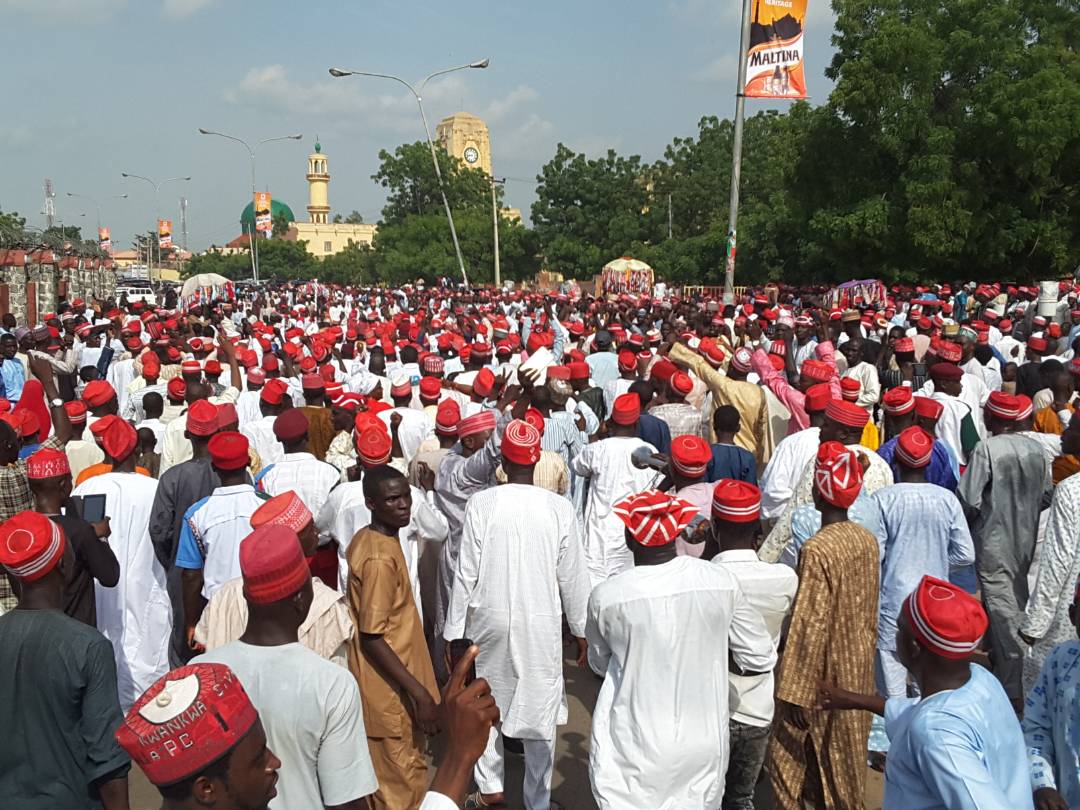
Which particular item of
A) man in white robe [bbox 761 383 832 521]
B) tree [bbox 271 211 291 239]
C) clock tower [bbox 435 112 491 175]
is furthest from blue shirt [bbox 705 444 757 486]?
clock tower [bbox 435 112 491 175]

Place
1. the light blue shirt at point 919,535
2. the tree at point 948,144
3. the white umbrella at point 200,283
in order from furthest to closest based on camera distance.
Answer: the white umbrella at point 200,283, the tree at point 948,144, the light blue shirt at point 919,535

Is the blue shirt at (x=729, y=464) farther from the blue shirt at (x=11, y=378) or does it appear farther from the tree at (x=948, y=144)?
the tree at (x=948, y=144)

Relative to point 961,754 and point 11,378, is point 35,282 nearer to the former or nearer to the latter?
point 11,378

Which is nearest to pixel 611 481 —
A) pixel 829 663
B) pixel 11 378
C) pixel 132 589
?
pixel 829 663

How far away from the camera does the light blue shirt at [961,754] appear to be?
2.24 meters

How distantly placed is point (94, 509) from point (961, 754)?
367 cm

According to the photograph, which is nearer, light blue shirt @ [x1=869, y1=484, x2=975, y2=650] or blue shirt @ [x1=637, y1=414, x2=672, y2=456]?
light blue shirt @ [x1=869, y1=484, x2=975, y2=650]

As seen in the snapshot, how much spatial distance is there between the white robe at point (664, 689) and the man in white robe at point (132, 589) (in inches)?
116

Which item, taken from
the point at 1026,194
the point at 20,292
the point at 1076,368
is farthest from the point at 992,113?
the point at 20,292

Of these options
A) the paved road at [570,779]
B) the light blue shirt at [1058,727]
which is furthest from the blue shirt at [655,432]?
the light blue shirt at [1058,727]

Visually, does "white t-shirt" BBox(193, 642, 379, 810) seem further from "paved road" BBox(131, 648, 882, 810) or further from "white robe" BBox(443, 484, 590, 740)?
"paved road" BBox(131, 648, 882, 810)

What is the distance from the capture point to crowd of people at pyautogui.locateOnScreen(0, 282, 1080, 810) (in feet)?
8.16

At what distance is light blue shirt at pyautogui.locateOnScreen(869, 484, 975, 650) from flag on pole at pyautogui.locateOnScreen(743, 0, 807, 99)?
13901mm

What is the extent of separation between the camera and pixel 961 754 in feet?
7.47
